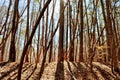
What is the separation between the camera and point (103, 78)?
5.34 metres

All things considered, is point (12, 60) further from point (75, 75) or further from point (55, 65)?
point (75, 75)

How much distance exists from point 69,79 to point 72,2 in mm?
5881

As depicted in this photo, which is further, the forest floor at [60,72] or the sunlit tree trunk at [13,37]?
the sunlit tree trunk at [13,37]

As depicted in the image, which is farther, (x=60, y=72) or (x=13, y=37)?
(x=13, y=37)

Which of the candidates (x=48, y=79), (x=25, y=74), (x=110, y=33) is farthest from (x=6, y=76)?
(x=110, y=33)

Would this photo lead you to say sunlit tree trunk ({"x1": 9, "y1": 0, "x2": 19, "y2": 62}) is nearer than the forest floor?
No

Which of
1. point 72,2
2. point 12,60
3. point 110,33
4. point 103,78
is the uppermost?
point 72,2

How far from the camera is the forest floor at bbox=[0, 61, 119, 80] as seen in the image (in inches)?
204

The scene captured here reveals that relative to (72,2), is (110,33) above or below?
below

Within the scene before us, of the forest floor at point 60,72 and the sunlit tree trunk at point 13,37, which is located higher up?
the sunlit tree trunk at point 13,37

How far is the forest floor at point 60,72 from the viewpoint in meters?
5.17

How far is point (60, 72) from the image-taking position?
559 cm

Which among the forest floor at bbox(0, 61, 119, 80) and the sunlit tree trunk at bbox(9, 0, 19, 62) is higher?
the sunlit tree trunk at bbox(9, 0, 19, 62)

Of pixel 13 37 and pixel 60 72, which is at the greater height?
pixel 13 37
